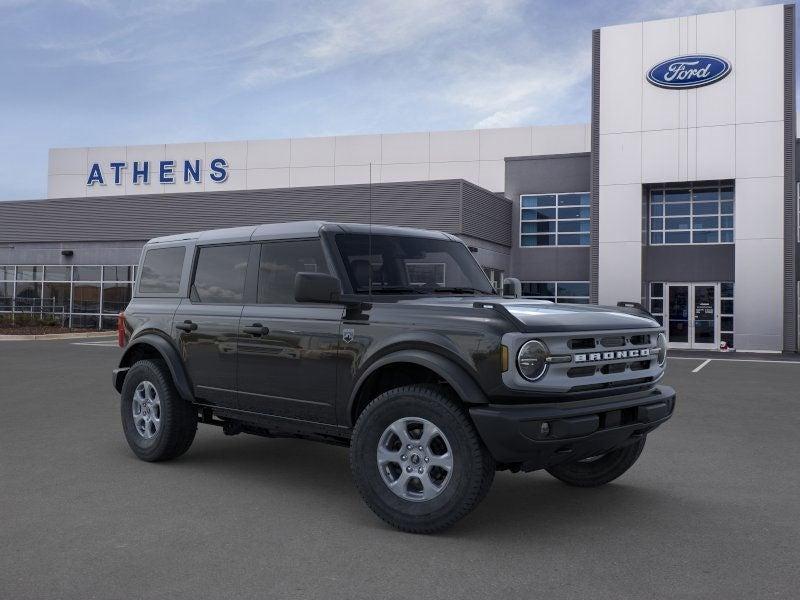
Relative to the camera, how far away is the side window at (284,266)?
18.5 ft

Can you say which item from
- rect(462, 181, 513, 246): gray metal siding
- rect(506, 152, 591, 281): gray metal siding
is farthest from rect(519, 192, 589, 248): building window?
rect(462, 181, 513, 246): gray metal siding

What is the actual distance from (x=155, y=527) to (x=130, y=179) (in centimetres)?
5023

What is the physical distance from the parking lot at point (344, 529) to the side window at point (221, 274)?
4.79 feet

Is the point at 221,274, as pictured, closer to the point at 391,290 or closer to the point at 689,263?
the point at 391,290

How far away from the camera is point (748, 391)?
13125 millimetres

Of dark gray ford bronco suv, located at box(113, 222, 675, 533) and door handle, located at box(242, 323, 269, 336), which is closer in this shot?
dark gray ford bronco suv, located at box(113, 222, 675, 533)

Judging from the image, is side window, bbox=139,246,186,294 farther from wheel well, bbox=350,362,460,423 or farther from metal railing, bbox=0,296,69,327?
metal railing, bbox=0,296,69,327

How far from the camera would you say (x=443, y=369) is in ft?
15.0

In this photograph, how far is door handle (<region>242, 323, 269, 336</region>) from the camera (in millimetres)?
5680

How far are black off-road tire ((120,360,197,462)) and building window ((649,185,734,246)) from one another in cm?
2463

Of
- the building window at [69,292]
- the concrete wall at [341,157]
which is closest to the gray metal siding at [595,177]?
the concrete wall at [341,157]

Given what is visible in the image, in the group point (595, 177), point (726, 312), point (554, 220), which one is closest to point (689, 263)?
point (726, 312)

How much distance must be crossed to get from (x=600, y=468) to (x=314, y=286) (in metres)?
2.67

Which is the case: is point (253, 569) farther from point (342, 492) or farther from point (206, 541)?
point (342, 492)
